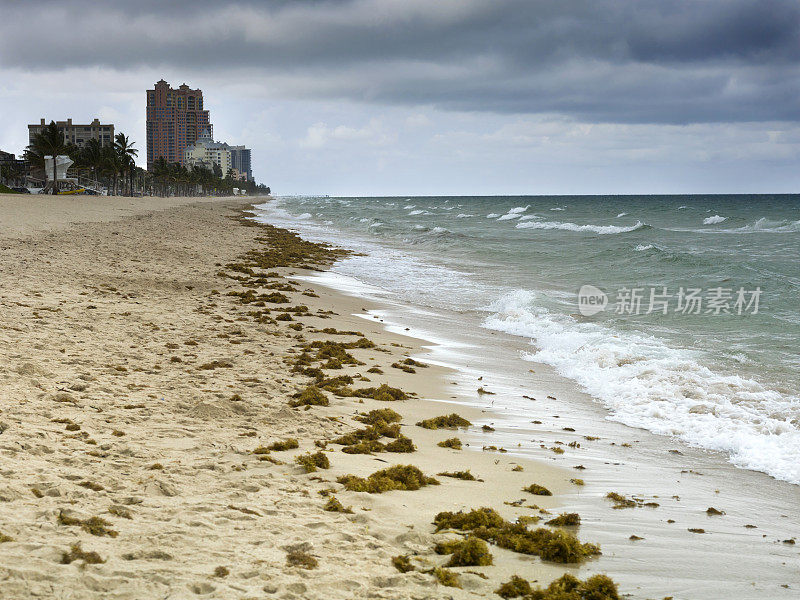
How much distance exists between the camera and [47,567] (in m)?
3.42

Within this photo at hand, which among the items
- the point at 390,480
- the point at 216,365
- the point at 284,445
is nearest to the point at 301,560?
the point at 390,480

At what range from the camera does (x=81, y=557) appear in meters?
3.55

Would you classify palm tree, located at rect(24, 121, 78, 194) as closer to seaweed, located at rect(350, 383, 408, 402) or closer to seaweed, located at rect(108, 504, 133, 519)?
seaweed, located at rect(350, 383, 408, 402)

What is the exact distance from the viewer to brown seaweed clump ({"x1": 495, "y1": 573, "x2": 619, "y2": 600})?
12.4ft

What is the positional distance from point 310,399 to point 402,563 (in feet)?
11.3

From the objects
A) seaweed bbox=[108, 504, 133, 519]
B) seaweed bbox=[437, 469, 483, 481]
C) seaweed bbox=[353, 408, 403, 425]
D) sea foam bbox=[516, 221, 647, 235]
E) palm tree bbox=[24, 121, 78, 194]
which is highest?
palm tree bbox=[24, 121, 78, 194]

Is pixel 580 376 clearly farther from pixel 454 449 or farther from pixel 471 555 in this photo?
pixel 471 555

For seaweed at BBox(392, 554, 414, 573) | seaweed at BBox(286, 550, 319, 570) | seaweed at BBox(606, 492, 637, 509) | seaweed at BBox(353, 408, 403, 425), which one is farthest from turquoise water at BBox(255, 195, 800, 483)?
seaweed at BBox(286, 550, 319, 570)

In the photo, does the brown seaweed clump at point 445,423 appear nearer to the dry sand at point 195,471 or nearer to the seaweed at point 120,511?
the dry sand at point 195,471

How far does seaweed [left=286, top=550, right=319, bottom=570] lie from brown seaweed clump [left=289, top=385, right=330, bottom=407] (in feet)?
10.7

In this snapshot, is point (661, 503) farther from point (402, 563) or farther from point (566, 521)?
point (402, 563)

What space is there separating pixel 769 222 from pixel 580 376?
6298cm

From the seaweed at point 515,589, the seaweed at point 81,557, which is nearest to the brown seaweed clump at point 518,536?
the seaweed at point 515,589

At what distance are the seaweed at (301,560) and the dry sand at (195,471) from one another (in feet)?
0.22
